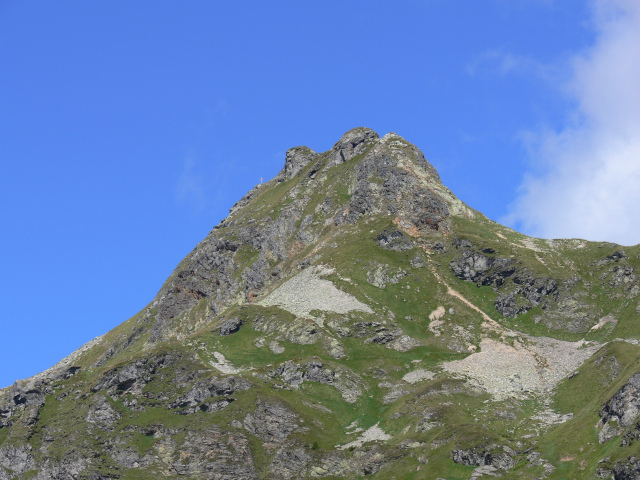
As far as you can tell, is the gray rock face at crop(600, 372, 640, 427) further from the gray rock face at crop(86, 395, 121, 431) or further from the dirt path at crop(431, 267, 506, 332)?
the gray rock face at crop(86, 395, 121, 431)

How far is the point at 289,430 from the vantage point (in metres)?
119

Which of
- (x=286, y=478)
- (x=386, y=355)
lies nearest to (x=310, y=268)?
(x=386, y=355)

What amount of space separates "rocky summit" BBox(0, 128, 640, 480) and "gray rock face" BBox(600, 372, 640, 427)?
212mm

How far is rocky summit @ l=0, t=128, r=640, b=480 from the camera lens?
335 feet

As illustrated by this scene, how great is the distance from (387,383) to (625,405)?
5332 centimetres

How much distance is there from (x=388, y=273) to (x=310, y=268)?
24.7 metres

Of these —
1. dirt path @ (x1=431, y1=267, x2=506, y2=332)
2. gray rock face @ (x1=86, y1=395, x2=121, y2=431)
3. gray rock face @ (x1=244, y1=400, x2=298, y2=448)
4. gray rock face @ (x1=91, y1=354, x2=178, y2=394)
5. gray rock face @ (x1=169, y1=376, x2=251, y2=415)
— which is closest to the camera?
gray rock face @ (x1=244, y1=400, x2=298, y2=448)

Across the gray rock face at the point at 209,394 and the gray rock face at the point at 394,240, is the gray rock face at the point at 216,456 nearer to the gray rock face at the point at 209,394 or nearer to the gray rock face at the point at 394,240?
the gray rock face at the point at 209,394

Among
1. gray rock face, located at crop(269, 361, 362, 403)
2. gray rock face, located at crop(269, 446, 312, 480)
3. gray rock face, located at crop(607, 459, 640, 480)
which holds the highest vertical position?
gray rock face, located at crop(269, 361, 362, 403)

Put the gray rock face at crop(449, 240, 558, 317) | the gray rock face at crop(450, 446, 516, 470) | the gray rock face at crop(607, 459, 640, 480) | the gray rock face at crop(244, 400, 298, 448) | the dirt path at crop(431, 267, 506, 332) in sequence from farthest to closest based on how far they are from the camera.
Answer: the gray rock face at crop(449, 240, 558, 317) < the dirt path at crop(431, 267, 506, 332) < the gray rock face at crop(244, 400, 298, 448) < the gray rock face at crop(450, 446, 516, 470) < the gray rock face at crop(607, 459, 640, 480)

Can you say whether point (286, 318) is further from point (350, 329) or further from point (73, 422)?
point (73, 422)

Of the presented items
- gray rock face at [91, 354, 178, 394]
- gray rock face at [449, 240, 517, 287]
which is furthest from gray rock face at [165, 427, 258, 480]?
gray rock face at [449, 240, 517, 287]

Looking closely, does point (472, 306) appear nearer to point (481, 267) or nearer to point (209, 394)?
point (481, 267)

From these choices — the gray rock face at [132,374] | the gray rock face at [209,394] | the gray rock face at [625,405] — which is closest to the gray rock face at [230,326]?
the gray rock face at [132,374]
